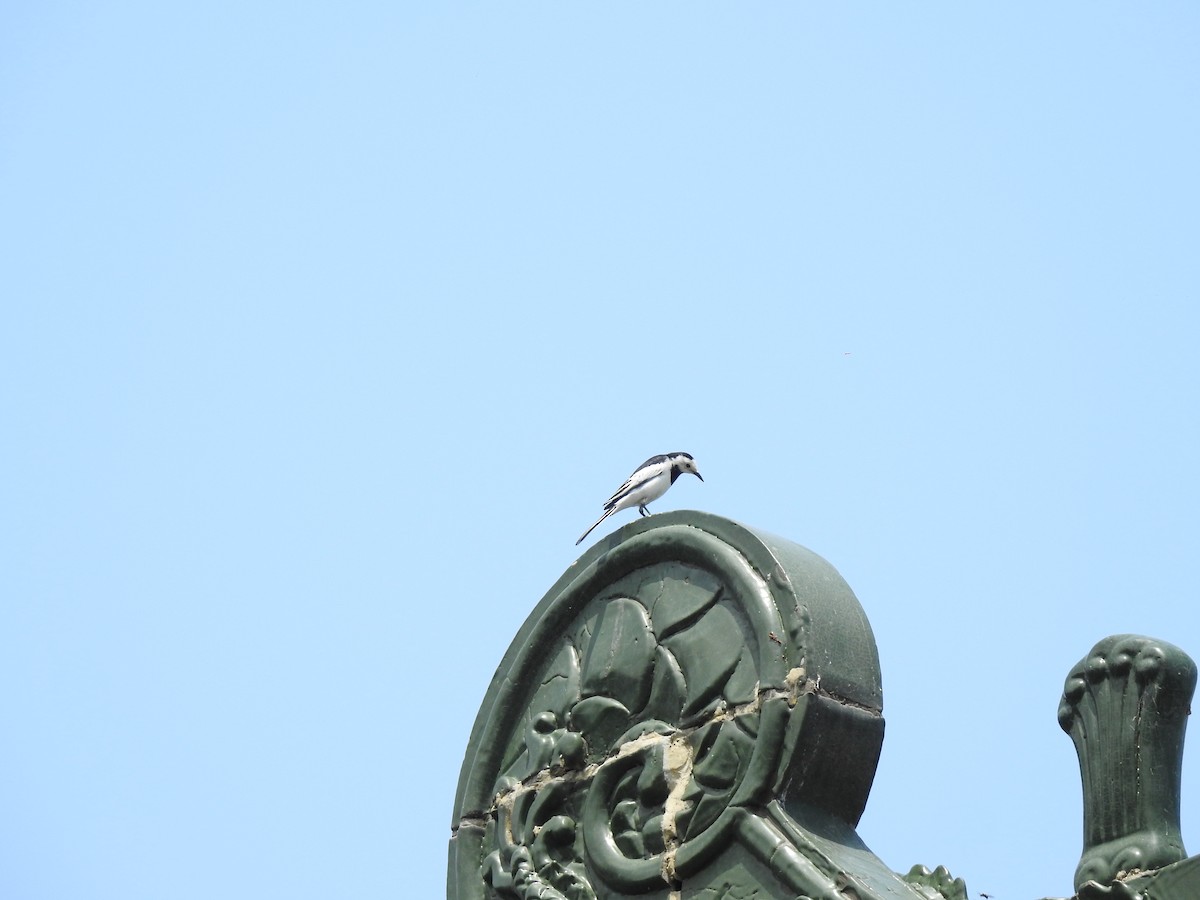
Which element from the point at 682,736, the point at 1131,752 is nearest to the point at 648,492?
the point at 682,736

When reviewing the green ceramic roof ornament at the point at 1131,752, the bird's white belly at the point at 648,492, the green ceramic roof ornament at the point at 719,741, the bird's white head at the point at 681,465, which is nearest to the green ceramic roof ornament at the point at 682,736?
the green ceramic roof ornament at the point at 719,741

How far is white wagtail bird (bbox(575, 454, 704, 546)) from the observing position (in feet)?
25.3

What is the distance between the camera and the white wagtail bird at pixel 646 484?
7.72 meters

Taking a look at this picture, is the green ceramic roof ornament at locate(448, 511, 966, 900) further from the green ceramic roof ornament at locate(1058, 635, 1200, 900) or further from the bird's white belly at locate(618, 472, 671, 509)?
the bird's white belly at locate(618, 472, 671, 509)

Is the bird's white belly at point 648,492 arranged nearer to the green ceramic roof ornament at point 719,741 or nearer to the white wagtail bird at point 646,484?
the white wagtail bird at point 646,484

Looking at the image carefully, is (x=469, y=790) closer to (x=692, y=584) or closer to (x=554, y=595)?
(x=554, y=595)

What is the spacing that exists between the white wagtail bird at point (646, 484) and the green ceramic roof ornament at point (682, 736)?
94 centimetres

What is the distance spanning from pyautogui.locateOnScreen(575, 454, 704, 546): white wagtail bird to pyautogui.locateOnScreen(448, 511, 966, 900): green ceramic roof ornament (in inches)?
37.2

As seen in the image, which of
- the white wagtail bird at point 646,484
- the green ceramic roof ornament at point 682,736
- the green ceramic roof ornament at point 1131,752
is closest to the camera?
the green ceramic roof ornament at point 1131,752

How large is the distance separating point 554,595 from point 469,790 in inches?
30.8

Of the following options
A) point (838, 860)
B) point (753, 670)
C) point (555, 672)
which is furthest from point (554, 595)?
point (838, 860)

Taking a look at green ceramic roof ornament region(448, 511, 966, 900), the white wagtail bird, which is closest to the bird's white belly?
the white wagtail bird

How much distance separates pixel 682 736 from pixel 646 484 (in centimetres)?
204

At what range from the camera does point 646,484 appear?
786 cm
